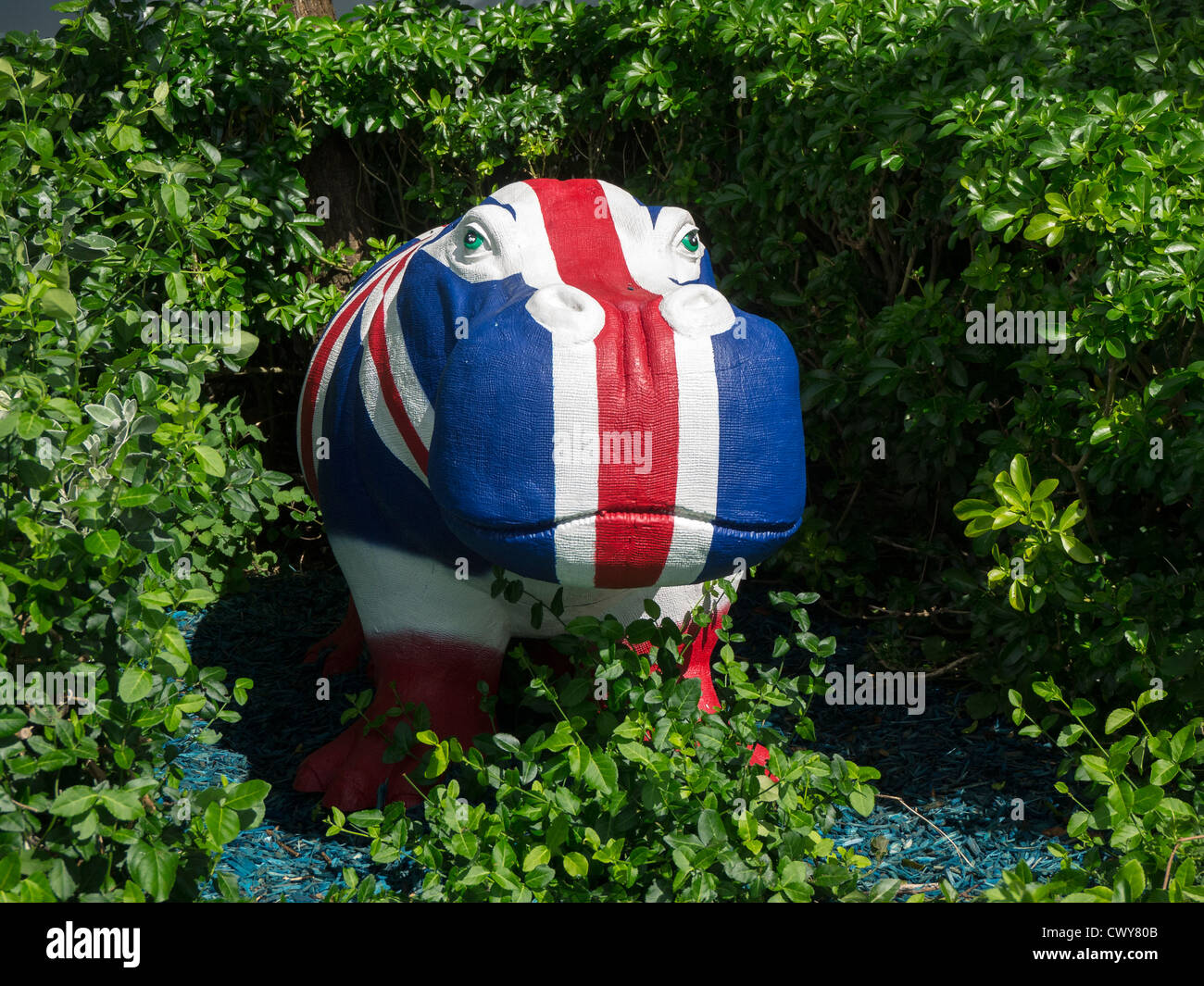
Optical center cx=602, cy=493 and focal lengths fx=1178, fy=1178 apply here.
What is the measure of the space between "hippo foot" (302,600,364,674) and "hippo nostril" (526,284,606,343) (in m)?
1.91

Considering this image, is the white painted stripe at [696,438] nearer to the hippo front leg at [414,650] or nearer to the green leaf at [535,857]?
the green leaf at [535,857]

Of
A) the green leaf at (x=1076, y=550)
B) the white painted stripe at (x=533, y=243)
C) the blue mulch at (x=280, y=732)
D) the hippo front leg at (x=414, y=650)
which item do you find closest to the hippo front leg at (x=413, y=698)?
the hippo front leg at (x=414, y=650)

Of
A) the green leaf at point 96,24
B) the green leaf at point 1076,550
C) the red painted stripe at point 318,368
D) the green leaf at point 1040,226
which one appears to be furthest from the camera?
the green leaf at point 96,24

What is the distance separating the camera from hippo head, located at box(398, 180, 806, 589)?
7.47 feet

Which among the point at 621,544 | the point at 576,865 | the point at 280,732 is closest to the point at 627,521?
the point at 621,544

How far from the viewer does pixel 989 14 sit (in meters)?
3.46

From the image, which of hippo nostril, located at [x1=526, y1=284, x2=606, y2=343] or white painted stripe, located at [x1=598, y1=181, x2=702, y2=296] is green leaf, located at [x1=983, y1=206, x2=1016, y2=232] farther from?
hippo nostril, located at [x1=526, y1=284, x2=606, y2=343]

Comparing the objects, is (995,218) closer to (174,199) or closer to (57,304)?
(174,199)

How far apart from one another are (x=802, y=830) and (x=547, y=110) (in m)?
3.18

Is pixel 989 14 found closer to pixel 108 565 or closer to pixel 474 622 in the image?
pixel 474 622

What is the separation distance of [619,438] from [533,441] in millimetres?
165

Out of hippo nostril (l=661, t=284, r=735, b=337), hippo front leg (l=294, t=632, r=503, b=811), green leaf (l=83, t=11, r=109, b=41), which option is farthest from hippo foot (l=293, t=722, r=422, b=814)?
green leaf (l=83, t=11, r=109, b=41)

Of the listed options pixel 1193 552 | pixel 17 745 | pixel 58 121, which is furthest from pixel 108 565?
pixel 1193 552

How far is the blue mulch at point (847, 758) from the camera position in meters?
2.87
